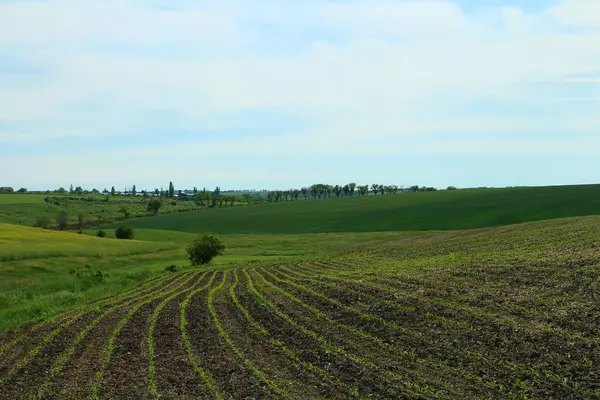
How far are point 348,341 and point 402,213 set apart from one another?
398 ft

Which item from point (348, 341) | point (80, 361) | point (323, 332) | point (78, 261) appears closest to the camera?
point (80, 361)

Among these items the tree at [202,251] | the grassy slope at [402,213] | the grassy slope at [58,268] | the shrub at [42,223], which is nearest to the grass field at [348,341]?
the grassy slope at [58,268]

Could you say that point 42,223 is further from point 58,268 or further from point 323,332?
point 323,332

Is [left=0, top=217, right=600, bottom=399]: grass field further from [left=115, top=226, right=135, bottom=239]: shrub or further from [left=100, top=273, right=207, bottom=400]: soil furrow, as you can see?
[left=115, top=226, right=135, bottom=239]: shrub

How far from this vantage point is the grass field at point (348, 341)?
17.7m

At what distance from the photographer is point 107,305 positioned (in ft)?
122

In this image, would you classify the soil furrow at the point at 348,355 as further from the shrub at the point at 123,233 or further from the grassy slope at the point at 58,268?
the shrub at the point at 123,233

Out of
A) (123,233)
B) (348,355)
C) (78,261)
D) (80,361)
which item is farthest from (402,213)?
(80,361)

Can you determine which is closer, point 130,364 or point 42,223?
point 130,364

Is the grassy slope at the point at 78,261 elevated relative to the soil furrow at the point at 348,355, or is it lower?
lower

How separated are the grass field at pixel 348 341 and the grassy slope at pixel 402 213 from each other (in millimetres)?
87366

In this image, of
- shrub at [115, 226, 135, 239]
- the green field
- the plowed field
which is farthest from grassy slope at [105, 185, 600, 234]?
the plowed field

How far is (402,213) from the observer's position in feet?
467

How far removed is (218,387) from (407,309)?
12063 mm
